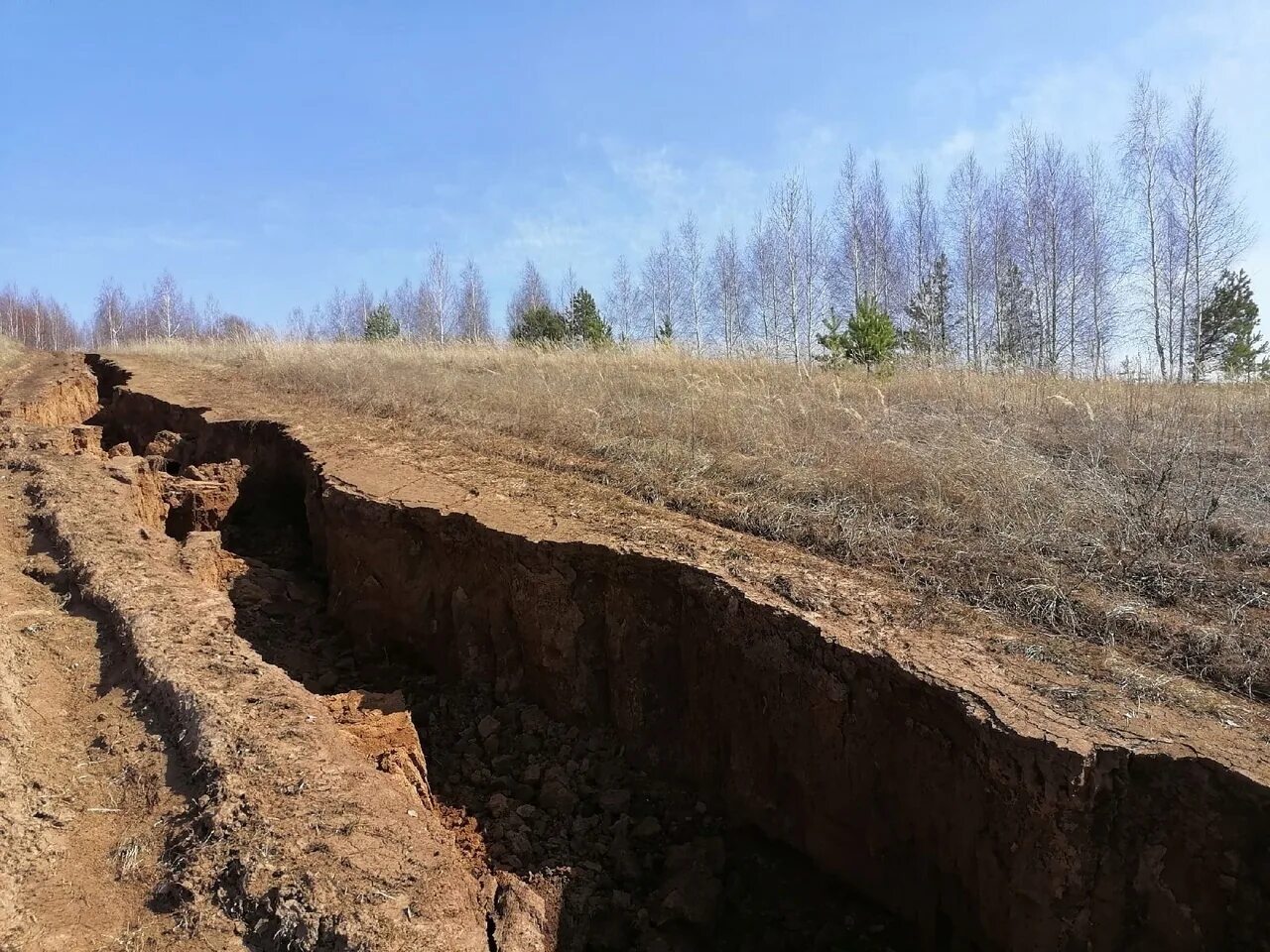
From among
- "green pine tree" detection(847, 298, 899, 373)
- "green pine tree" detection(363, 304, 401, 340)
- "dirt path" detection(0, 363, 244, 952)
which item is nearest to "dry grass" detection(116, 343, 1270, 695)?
"green pine tree" detection(847, 298, 899, 373)

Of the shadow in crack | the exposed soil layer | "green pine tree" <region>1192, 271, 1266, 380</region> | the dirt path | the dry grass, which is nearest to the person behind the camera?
the dirt path

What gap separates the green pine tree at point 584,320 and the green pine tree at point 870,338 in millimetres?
6419

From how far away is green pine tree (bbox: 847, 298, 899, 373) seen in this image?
11.1 meters

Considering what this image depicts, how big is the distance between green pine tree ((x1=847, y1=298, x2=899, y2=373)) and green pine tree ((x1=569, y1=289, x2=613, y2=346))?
6.42 meters

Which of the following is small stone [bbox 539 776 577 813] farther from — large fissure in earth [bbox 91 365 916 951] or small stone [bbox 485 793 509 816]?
small stone [bbox 485 793 509 816]

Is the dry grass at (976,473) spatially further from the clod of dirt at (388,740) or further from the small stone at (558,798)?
the clod of dirt at (388,740)

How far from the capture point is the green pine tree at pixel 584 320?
17047 mm

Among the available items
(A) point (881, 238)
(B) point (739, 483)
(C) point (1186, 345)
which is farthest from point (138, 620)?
(A) point (881, 238)

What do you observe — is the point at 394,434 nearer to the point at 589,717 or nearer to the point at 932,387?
the point at 589,717

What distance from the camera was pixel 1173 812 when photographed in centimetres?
275

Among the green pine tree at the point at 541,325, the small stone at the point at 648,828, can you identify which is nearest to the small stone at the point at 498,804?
the small stone at the point at 648,828

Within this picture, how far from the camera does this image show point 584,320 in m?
18.4

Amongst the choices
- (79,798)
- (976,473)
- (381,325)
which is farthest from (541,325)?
(79,798)

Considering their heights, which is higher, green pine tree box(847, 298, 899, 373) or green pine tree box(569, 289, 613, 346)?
green pine tree box(569, 289, 613, 346)
